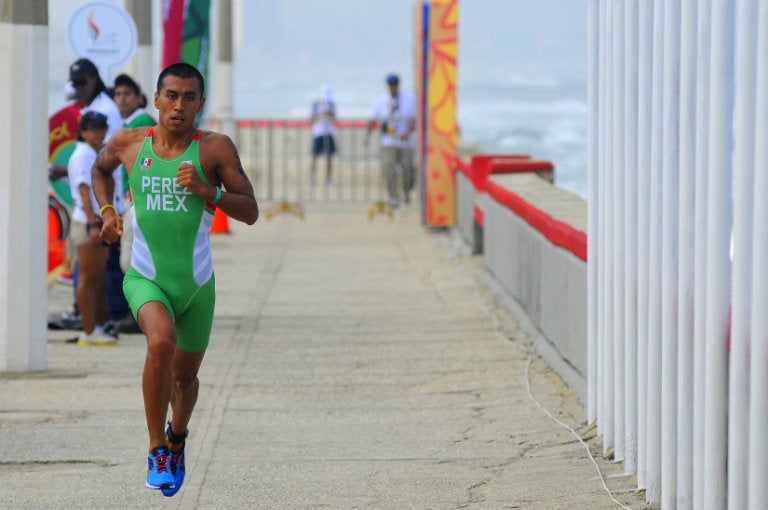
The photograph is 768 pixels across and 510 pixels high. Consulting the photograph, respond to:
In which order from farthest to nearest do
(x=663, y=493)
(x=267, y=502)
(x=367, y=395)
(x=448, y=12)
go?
(x=448, y=12), (x=367, y=395), (x=267, y=502), (x=663, y=493)

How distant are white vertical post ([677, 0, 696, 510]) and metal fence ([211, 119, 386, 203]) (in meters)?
18.0

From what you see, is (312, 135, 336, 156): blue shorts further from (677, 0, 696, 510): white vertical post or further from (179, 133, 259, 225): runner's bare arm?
(677, 0, 696, 510): white vertical post

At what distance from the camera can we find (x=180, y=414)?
21.6 ft

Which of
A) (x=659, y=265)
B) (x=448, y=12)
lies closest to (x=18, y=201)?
(x=659, y=265)

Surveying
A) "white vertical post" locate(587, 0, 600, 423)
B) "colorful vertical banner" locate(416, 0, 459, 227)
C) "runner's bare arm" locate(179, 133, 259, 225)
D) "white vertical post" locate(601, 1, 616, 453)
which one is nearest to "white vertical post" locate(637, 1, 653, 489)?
"white vertical post" locate(601, 1, 616, 453)

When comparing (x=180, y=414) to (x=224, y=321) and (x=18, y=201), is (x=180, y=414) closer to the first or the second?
(x=18, y=201)

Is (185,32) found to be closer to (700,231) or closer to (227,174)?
(227,174)

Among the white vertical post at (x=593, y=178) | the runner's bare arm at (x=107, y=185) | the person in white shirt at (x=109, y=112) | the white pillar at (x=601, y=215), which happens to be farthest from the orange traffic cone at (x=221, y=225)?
the runner's bare arm at (x=107, y=185)

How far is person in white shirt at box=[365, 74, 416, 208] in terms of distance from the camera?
22.9m

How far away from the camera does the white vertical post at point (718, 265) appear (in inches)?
216

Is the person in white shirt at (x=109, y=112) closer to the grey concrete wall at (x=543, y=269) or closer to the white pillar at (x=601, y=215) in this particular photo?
the grey concrete wall at (x=543, y=269)

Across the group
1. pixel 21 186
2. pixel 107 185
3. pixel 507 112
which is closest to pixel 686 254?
pixel 107 185

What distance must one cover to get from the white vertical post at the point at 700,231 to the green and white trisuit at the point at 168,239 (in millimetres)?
2041

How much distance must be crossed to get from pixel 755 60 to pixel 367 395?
4.53 metres
